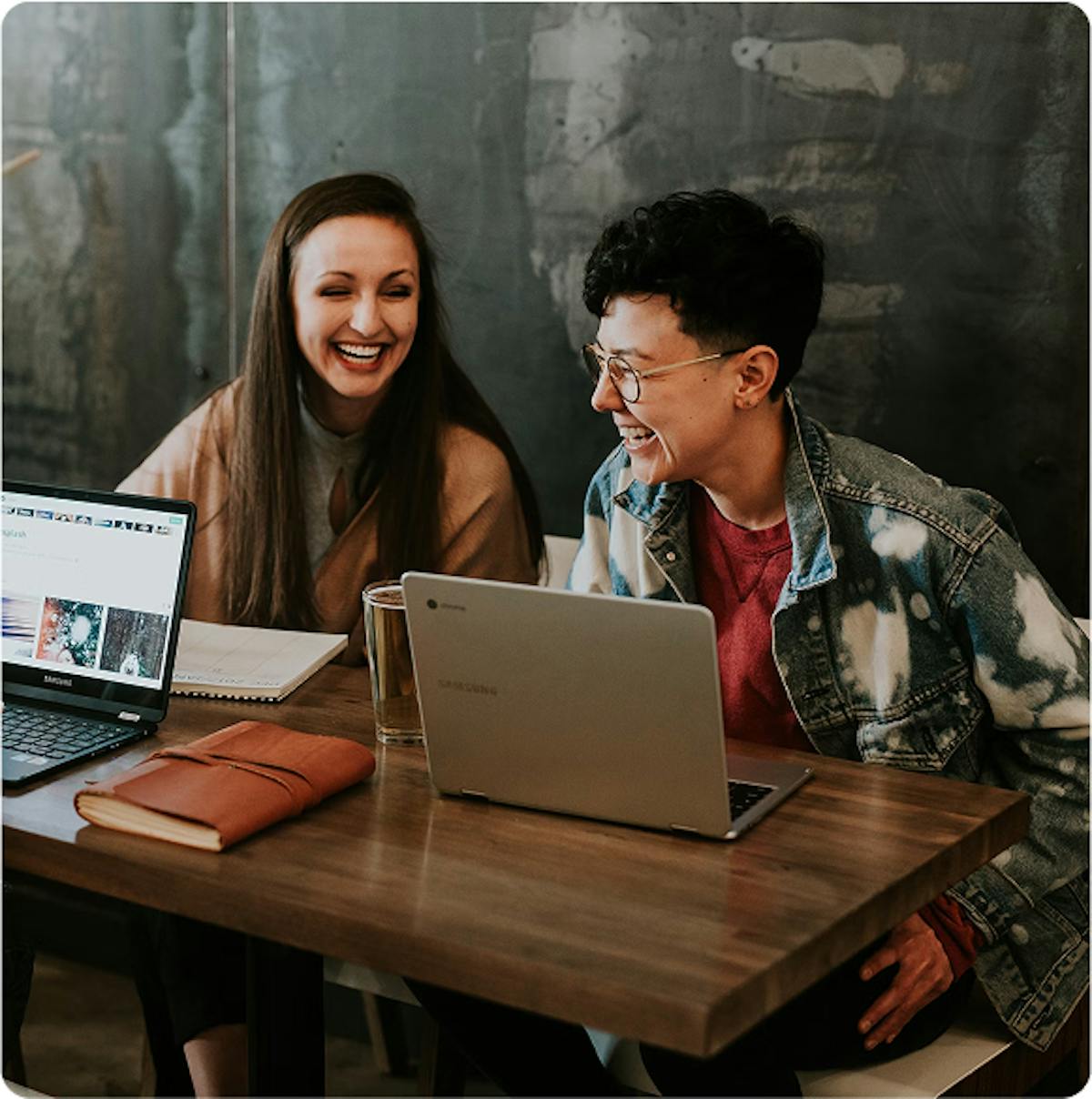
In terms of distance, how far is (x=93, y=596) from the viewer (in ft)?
6.59

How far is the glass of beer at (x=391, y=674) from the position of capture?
1892 millimetres

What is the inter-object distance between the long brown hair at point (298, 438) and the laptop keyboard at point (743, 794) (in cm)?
98

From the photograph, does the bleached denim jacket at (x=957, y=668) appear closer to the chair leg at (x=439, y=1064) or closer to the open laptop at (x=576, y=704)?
the open laptop at (x=576, y=704)

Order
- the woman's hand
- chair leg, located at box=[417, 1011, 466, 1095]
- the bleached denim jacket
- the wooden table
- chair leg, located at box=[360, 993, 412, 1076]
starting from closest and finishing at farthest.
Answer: the wooden table
the woman's hand
the bleached denim jacket
chair leg, located at box=[417, 1011, 466, 1095]
chair leg, located at box=[360, 993, 412, 1076]

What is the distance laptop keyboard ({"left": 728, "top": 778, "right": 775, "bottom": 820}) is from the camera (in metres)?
1.70

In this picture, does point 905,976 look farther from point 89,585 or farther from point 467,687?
point 89,585

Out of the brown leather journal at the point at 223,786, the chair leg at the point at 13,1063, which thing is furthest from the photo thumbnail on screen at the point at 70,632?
the chair leg at the point at 13,1063

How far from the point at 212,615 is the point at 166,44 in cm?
133

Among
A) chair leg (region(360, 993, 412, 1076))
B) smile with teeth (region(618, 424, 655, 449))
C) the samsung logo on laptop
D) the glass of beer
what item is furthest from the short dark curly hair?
chair leg (region(360, 993, 412, 1076))

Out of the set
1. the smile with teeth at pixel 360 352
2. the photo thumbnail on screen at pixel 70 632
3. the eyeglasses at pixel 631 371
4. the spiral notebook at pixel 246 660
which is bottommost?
the spiral notebook at pixel 246 660

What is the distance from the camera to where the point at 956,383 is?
2672 mm

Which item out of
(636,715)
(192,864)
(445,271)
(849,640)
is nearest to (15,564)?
(192,864)

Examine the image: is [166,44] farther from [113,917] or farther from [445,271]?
[113,917]

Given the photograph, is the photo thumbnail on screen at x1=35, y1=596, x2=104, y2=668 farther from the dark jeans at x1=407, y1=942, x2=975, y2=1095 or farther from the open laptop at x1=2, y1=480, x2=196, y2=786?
the dark jeans at x1=407, y1=942, x2=975, y2=1095
